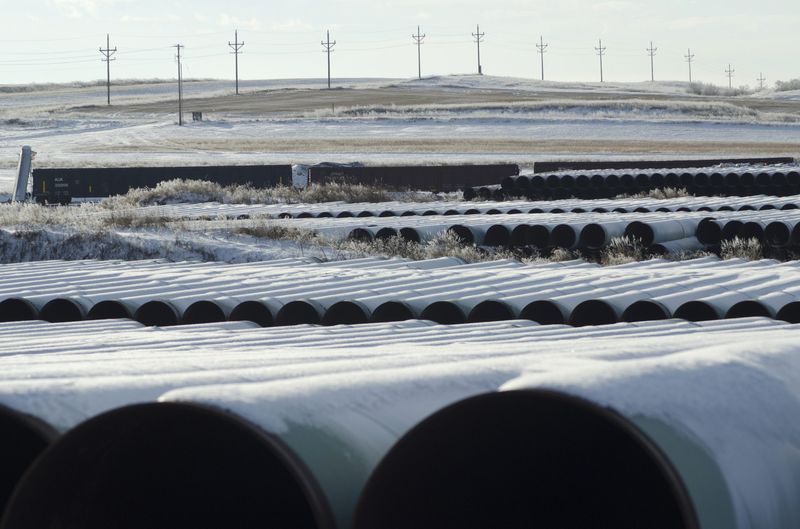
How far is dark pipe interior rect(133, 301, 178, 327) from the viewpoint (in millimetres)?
12312

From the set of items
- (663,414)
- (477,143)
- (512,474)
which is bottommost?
(512,474)

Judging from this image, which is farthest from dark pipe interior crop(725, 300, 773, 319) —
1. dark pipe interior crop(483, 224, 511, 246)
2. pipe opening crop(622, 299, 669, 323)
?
dark pipe interior crop(483, 224, 511, 246)

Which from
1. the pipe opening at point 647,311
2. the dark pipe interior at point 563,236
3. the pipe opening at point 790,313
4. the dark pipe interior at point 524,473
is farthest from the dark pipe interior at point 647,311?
the dark pipe interior at point 563,236

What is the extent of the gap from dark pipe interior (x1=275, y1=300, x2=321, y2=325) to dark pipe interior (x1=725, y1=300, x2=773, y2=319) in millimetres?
4122

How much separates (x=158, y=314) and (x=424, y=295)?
2800 mm

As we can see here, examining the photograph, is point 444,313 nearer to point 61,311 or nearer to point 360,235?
point 61,311

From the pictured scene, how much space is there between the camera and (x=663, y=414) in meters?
3.55

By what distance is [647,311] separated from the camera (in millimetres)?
11492

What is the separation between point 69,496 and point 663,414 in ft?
6.19

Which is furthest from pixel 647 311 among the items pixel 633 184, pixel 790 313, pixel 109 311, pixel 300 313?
pixel 633 184

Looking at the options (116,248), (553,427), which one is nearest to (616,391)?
(553,427)

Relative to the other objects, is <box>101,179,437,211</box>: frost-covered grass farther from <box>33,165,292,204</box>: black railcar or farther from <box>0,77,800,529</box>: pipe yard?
<box>33,165,292,204</box>: black railcar

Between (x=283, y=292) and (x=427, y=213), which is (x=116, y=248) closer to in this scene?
(x=427, y=213)

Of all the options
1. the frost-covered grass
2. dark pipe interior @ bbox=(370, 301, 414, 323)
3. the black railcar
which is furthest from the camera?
the black railcar
